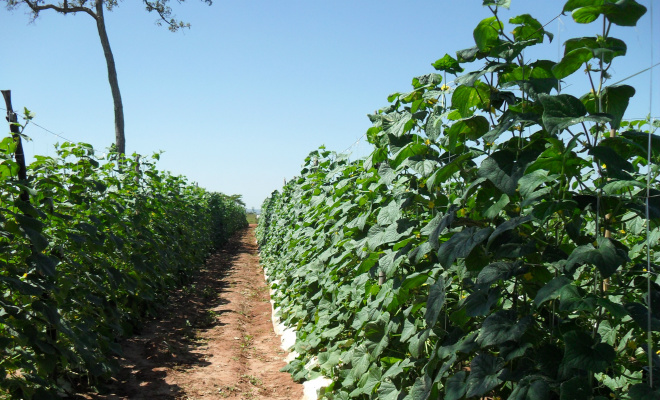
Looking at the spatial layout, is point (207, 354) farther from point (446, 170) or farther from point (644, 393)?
point (644, 393)

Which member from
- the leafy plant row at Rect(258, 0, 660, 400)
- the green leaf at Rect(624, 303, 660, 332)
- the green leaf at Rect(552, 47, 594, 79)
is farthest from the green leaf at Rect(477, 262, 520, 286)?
the green leaf at Rect(552, 47, 594, 79)

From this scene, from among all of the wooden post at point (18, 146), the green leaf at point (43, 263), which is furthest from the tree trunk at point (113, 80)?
the green leaf at point (43, 263)

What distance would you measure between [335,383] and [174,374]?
6.33 feet

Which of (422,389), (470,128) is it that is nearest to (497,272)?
(470,128)

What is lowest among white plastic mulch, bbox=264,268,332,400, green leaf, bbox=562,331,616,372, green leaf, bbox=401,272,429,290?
white plastic mulch, bbox=264,268,332,400

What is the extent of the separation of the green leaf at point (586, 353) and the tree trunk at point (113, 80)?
1245 cm

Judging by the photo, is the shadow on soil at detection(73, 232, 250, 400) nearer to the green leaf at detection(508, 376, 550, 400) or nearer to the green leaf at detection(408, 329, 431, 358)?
the green leaf at detection(408, 329, 431, 358)

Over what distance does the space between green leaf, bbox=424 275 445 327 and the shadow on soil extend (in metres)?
3.12

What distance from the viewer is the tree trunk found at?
12.8 meters

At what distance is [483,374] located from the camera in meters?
1.84

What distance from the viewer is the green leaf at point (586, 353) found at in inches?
58.4

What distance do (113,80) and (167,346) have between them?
912cm

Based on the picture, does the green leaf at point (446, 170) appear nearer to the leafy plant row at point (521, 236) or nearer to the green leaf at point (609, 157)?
the leafy plant row at point (521, 236)

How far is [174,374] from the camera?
16.8 ft
